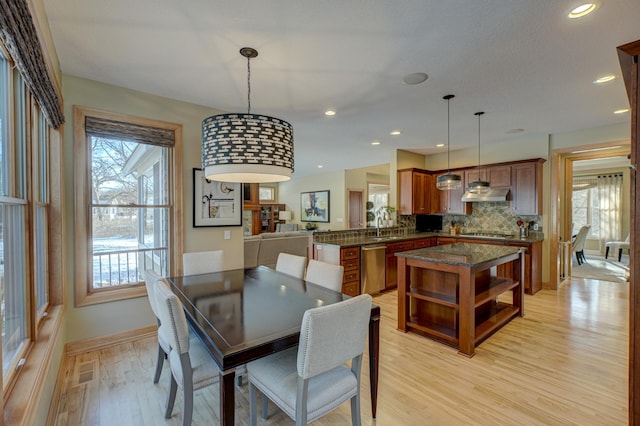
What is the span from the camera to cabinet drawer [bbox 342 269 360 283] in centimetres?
440

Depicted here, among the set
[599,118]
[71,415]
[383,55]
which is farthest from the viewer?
[599,118]

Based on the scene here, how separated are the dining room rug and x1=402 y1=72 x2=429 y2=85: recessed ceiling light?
5.86m

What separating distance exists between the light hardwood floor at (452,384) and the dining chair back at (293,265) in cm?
105

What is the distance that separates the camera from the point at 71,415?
1981mm

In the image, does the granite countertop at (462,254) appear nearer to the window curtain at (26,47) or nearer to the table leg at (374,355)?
the table leg at (374,355)

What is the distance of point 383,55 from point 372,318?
2069mm

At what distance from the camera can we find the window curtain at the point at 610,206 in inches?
310

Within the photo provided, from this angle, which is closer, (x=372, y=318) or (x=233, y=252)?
(x=372, y=318)

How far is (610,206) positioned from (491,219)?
205 inches

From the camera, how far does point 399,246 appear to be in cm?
514

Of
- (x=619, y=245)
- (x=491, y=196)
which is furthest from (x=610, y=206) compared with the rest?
(x=491, y=196)

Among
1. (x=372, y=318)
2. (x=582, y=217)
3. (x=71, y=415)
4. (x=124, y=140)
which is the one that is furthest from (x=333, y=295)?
(x=582, y=217)

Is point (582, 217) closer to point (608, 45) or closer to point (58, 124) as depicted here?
point (608, 45)

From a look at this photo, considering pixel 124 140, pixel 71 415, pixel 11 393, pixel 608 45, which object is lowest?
pixel 71 415
